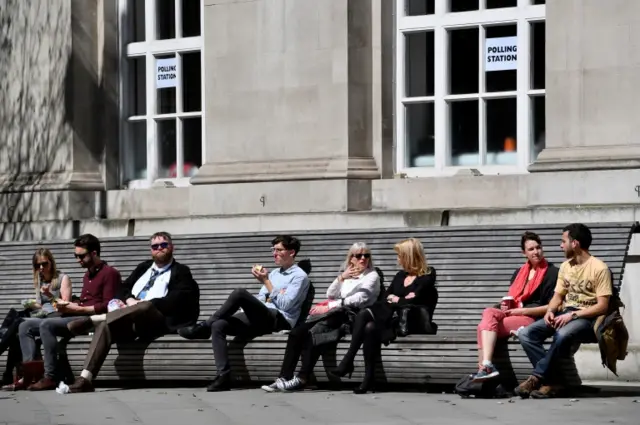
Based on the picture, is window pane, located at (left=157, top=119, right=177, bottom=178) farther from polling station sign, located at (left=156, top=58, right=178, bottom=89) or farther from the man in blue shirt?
the man in blue shirt

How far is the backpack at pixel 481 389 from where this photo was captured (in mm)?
13070

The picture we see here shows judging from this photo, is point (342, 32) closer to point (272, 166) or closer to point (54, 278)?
point (272, 166)

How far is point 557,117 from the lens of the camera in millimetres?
15844

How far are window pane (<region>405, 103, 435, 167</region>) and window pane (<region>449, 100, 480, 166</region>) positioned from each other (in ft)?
0.77

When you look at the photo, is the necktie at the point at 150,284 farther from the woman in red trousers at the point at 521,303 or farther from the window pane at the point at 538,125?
the window pane at the point at 538,125

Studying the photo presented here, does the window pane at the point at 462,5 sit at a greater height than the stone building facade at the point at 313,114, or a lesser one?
greater

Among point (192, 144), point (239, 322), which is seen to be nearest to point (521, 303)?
point (239, 322)

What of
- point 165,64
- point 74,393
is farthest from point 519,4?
point 74,393

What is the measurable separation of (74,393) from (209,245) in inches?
104

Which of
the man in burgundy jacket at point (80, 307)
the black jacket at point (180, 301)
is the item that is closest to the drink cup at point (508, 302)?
the black jacket at point (180, 301)

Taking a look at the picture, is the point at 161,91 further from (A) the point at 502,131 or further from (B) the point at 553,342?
(B) the point at 553,342

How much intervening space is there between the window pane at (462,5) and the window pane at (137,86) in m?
4.10

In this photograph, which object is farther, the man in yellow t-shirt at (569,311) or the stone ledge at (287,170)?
the stone ledge at (287,170)

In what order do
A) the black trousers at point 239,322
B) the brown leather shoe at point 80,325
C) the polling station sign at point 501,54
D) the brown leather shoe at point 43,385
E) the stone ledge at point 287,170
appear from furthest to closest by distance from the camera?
the stone ledge at point 287,170
the polling station sign at point 501,54
the brown leather shoe at point 80,325
the brown leather shoe at point 43,385
the black trousers at point 239,322
